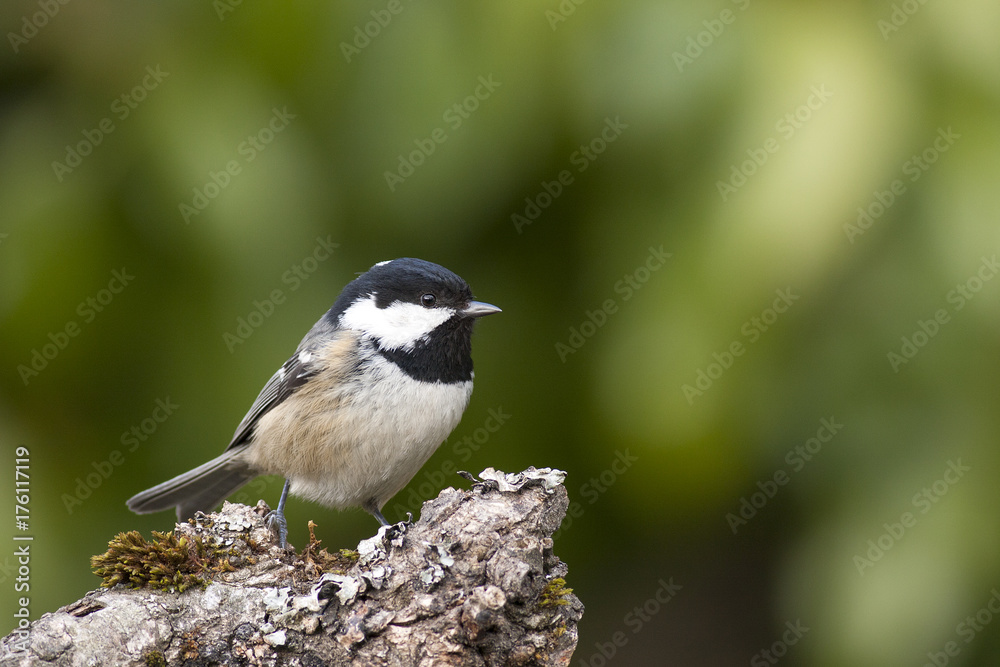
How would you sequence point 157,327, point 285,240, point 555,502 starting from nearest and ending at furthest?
1. point 555,502
2. point 285,240
3. point 157,327

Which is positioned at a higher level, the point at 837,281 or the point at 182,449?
the point at 837,281

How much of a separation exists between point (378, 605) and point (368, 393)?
0.94 meters

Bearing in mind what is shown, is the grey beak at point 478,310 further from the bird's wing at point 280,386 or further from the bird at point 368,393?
the bird's wing at point 280,386

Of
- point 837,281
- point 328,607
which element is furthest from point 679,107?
point 328,607

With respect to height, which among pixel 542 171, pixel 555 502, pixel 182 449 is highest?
pixel 542 171

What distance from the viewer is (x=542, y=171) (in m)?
2.77

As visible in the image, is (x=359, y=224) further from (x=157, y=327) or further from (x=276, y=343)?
(x=157, y=327)

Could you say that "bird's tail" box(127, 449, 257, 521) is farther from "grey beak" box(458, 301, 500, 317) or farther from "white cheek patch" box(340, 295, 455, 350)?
"grey beak" box(458, 301, 500, 317)

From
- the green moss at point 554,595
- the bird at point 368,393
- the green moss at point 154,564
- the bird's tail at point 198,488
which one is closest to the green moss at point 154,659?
the green moss at point 154,564

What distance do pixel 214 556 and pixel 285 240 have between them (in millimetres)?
1132

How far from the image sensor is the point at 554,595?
5.35 feet

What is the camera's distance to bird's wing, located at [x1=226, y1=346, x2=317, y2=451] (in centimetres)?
265

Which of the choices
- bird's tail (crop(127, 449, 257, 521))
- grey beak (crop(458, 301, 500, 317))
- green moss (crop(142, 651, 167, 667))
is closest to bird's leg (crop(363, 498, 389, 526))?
bird's tail (crop(127, 449, 257, 521))

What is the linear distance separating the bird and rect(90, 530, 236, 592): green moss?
704mm
